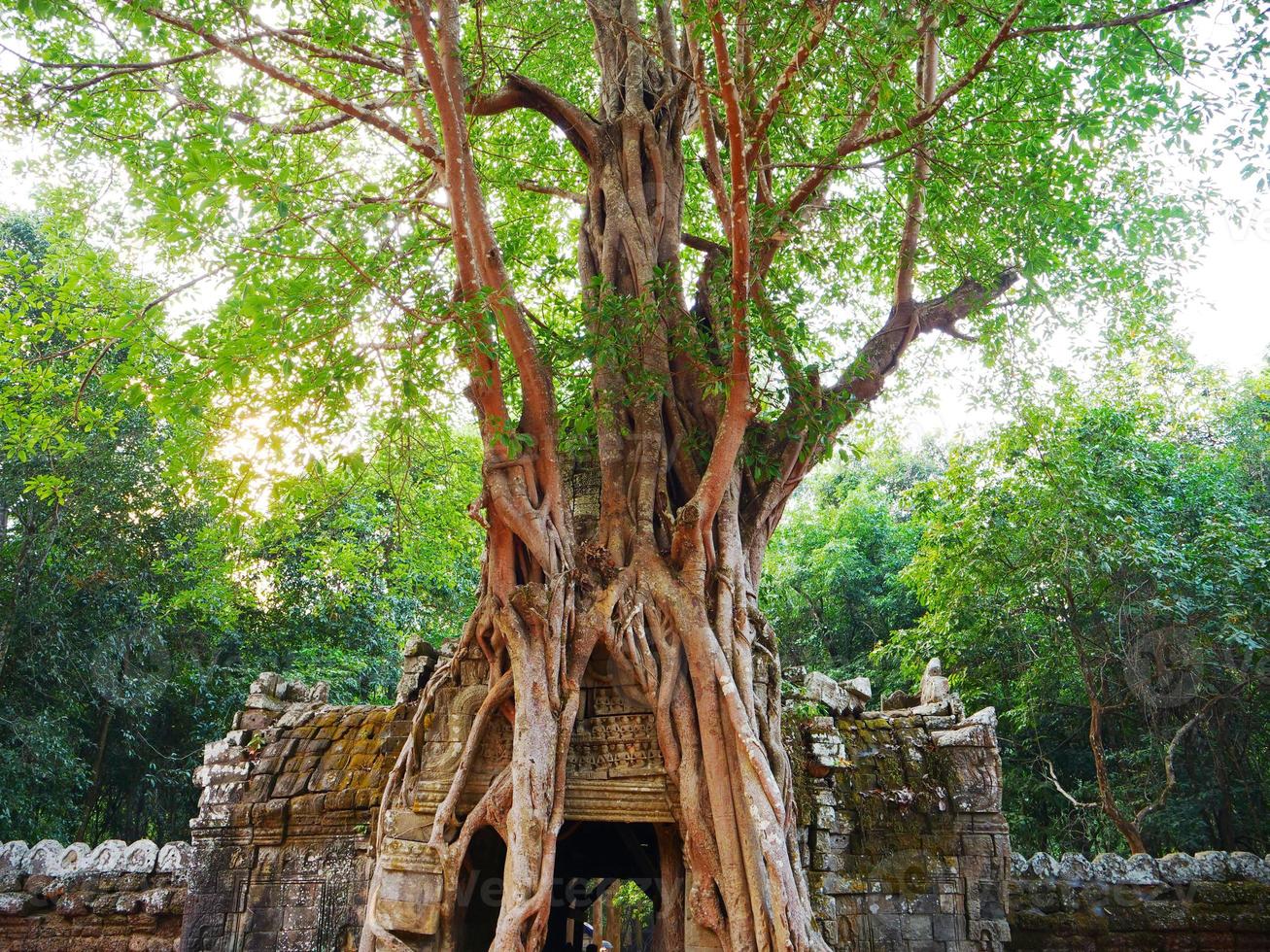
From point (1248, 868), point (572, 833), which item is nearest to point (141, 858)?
point (572, 833)

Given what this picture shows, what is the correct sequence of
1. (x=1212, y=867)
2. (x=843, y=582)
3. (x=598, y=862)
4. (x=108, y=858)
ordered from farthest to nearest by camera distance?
1. (x=843, y=582)
2. (x=598, y=862)
3. (x=108, y=858)
4. (x=1212, y=867)

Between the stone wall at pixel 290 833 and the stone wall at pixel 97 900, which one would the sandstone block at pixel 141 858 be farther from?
the stone wall at pixel 290 833

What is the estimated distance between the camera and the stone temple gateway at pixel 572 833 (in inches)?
178

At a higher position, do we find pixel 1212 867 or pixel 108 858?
pixel 1212 867

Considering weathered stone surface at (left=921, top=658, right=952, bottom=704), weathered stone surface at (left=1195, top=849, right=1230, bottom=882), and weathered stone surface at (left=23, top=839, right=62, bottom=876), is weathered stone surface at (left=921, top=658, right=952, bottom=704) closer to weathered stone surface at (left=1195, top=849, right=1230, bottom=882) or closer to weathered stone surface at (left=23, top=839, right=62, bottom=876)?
weathered stone surface at (left=1195, top=849, right=1230, bottom=882)

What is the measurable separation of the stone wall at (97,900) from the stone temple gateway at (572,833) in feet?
0.04

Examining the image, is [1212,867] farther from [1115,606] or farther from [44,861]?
A: [44,861]

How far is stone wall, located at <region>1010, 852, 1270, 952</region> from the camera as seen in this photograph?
5121mm

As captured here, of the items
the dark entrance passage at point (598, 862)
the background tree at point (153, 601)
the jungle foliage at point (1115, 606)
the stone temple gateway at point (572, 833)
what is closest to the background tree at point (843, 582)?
the jungle foliage at point (1115, 606)

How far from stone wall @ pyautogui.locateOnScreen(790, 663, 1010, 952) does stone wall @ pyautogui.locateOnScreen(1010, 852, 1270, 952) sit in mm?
733

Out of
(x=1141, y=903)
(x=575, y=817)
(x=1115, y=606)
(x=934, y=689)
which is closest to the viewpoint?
(x=575, y=817)

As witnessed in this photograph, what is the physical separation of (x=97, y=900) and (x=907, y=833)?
17.4ft

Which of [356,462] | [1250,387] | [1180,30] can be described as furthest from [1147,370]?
[356,462]

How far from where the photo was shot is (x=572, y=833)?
5305 millimetres
